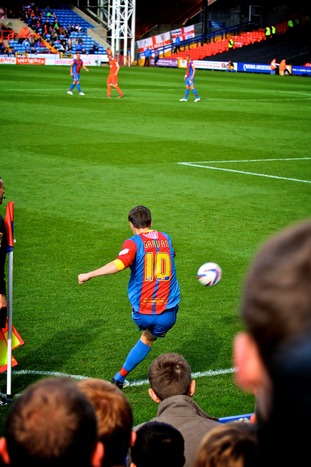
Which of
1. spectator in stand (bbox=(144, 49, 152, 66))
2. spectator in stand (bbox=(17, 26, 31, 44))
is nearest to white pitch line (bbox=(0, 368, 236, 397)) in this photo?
spectator in stand (bbox=(17, 26, 31, 44))

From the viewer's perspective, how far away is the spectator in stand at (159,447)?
12.3ft

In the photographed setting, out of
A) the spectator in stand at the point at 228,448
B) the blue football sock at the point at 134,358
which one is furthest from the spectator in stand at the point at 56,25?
the spectator in stand at the point at 228,448

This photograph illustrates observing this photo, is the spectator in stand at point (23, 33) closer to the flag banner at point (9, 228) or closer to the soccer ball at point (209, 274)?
the soccer ball at point (209, 274)

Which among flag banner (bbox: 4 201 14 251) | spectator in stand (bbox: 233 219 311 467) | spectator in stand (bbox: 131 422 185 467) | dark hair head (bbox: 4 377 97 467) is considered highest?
spectator in stand (bbox: 233 219 311 467)

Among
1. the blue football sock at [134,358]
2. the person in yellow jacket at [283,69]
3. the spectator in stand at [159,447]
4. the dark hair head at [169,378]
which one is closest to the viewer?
the spectator in stand at [159,447]

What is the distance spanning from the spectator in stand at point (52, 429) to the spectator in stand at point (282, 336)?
69cm

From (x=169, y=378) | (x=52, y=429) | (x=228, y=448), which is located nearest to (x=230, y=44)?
(x=169, y=378)

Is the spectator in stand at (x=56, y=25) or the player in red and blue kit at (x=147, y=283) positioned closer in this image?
the player in red and blue kit at (x=147, y=283)

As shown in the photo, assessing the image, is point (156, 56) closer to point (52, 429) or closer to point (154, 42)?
point (154, 42)

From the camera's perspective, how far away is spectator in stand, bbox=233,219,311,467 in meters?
1.72

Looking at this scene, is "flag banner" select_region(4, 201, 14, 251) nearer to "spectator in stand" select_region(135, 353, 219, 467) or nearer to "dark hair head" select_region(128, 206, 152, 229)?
"dark hair head" select_region(128, 206, 152, 229)

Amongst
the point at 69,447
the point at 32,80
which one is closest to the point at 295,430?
the point at 69,447

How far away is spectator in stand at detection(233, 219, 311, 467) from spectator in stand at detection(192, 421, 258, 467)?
794 mm

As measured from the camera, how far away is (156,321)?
25.6 ft
